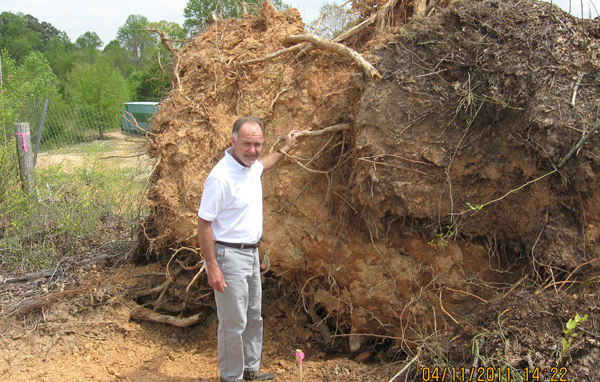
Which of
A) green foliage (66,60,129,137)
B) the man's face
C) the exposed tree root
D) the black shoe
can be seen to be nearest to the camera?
the man's face

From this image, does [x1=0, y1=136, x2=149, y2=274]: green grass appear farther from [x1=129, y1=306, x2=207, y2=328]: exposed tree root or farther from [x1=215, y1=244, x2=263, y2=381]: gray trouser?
[x1=215, y1=244, x2=263, y2=381]: gray trouser

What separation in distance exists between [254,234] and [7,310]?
9.39 feet

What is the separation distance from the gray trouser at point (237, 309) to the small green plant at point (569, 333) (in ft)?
6.17

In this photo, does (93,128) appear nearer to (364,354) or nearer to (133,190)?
(133,190)

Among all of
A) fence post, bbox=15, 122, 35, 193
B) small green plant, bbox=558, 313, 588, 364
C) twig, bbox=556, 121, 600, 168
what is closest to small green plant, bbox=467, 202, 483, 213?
twig, bbox=556, 121, 600, 168

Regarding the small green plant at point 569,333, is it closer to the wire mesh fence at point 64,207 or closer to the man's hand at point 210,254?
the man's hand at point 210,254

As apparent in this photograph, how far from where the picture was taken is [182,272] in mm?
4086

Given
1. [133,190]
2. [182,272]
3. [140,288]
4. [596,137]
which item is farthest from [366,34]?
[133,190]

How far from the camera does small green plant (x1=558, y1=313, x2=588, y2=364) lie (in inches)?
84.7

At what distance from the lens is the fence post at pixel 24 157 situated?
18.4ft

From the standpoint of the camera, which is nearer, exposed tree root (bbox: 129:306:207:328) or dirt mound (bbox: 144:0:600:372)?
dirt mound (bbox: 144:0:600:372)

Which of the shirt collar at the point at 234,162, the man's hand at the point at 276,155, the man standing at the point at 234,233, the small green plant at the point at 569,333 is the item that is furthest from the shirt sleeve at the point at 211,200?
the small green plant at the point at 569,333
